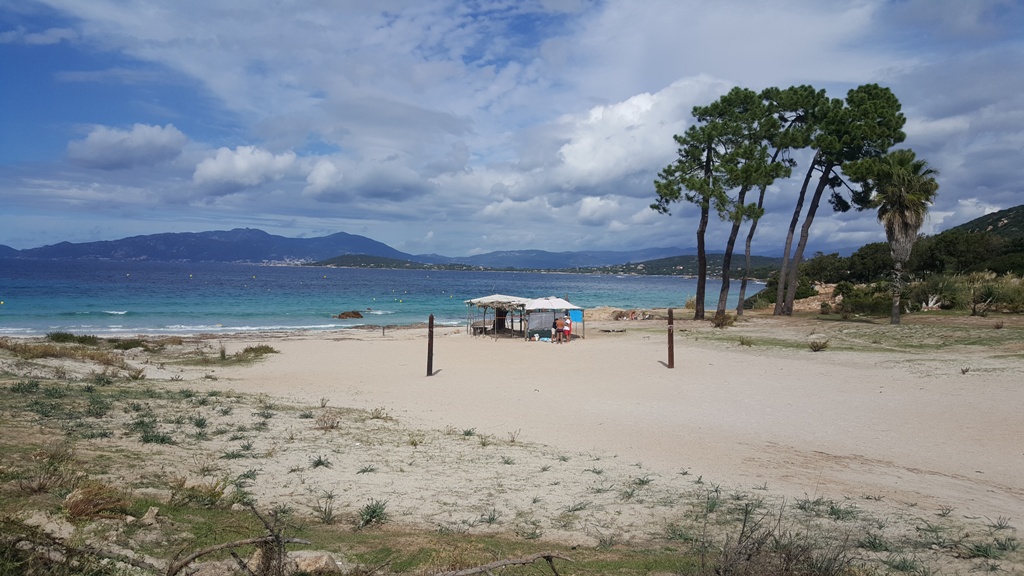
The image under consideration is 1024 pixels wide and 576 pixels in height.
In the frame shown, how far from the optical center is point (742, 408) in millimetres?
11250

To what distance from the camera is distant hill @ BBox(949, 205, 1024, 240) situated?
59066 millimetres

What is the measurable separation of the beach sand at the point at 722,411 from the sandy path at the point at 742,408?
0.14 ft

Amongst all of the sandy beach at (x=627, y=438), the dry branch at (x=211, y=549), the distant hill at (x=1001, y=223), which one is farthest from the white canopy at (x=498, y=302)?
the distant hill at (x=1001, y=223)

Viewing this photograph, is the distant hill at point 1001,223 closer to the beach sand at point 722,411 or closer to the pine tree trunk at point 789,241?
the pine tree trunk at point 789,241

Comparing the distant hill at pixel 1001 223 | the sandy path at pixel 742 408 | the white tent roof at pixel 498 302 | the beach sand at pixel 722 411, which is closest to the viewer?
the beach sand at pixel 722 411

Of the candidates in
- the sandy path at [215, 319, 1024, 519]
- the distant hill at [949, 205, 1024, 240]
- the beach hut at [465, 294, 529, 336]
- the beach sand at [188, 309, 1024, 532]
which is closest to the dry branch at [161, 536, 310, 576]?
the beach sand at [188, 309, 1024, 532]

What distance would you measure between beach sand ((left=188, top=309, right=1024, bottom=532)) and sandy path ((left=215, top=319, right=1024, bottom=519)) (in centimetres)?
4

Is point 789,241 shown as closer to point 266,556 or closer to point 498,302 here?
point 498,302

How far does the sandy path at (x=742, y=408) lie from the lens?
7.18 metres

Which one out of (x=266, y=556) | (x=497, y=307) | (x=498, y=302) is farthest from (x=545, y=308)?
(x=266, y=556)

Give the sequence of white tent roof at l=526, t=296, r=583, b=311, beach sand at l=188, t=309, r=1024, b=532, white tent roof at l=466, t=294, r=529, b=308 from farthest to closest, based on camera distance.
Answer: white tent roof at l=466, t=294, r=529, b=308
white tent roof at l=526, t=296, r=583, b=311
beach sand at l=188, t=309, r=1024, b=532

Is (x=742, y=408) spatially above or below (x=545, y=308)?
below

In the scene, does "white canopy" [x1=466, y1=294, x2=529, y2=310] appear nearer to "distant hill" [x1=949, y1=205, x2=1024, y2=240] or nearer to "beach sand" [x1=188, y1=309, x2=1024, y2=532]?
"beach sand" [x1=188, y1=309, x2=1024, y2=532]

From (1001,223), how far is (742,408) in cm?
7131
